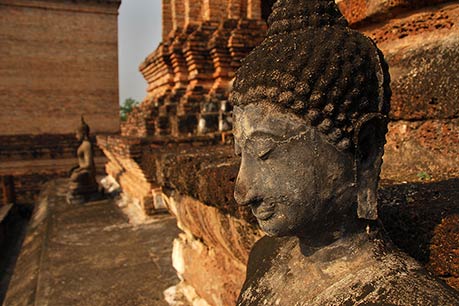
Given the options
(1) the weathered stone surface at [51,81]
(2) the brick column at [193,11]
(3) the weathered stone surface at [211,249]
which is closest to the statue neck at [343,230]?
(3) the weathered stone surface at [211,249]

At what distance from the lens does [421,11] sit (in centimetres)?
206

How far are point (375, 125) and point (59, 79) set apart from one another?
41.3 feet

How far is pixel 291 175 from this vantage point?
100 cm

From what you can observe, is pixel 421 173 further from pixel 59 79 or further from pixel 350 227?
pixel 59 79

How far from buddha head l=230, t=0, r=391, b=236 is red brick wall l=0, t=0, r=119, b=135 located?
12239mm

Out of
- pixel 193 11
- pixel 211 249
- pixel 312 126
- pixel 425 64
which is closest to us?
pixel 312 126

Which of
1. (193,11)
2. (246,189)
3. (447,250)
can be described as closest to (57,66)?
(193,11)

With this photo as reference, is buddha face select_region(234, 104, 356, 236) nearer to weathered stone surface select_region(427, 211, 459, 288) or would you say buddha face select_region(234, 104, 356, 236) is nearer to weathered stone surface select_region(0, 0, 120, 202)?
weathered stone surface select_region(427, 211, 459, 288)

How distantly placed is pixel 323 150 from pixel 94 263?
3678 millimetres

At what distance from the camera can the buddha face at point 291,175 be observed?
0.99m

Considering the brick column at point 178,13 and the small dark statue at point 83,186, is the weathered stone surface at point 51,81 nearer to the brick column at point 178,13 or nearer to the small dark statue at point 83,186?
the small dark statue at point 83,186

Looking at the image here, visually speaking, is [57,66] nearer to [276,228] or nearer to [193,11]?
[193,11]

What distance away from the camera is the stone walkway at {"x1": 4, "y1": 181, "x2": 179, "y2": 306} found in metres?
3.35

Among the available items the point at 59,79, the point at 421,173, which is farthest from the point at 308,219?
the point at 59,79
